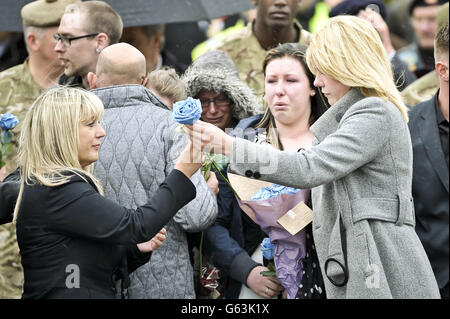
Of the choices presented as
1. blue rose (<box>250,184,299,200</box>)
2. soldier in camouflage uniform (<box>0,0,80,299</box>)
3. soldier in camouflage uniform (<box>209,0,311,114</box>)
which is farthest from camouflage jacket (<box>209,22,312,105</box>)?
blue rose (<box>250,184,299,200</box>)

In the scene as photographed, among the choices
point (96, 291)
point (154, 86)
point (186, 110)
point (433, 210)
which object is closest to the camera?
point (186, 110)

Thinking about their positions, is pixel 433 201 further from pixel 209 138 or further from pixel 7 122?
pixel 7 122

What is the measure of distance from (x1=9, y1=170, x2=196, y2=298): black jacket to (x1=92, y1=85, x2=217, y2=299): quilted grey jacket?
648 millimetres

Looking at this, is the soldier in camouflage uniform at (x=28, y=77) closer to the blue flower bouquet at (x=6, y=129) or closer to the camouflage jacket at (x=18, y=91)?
the camouflage jacket at (x=18, y=91)

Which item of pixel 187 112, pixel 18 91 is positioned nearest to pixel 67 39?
pixel 18 91

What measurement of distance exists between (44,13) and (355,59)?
3.01m

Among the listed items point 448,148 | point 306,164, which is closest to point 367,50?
point 306,164

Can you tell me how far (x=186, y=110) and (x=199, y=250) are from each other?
1.69m

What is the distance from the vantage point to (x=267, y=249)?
4387 millimetres

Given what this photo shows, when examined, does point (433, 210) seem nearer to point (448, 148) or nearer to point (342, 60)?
point (448, 148)

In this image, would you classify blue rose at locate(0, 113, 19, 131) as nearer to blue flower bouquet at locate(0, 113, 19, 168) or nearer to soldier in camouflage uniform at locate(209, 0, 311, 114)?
blue flower bouquet at locate(0, 113, 19, 168)

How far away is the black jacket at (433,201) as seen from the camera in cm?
458

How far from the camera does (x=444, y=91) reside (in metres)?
4.79

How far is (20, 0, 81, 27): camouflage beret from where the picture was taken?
5883mm
